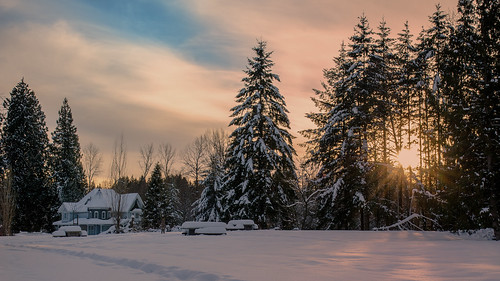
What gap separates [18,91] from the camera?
5453 centimetres

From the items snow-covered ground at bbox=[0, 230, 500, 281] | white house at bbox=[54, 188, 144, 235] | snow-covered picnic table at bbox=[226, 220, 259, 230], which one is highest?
snow-covered ground at bbox=[0, 230, 500, 281]

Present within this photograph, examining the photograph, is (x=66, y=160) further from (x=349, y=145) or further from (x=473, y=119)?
(x=473, y=119)

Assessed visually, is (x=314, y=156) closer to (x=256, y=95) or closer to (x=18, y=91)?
(x=256, y=95)

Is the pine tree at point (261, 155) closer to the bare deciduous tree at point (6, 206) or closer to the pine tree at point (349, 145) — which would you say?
the pine tree at point (349, 145)

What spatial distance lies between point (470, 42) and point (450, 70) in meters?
1.36

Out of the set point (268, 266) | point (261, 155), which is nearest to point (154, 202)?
point (261, 155)

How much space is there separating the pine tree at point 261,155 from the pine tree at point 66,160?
3614 cm

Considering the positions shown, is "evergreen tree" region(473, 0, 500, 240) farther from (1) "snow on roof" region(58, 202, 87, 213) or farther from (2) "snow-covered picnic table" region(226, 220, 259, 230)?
(1) "snow on roof" region(58, 202, 87, 213)

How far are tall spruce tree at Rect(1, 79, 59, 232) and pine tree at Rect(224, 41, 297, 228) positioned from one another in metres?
28.6

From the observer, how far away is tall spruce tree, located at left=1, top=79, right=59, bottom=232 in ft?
161

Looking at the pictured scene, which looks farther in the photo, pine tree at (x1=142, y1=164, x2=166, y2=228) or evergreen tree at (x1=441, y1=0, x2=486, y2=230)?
pine tree at (x1=142, y1=164, x2=166, y2=228)

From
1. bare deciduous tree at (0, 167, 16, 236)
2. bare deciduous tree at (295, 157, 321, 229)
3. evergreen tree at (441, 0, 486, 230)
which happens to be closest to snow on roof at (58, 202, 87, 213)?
bare deciduous tree at (0, 167, 16, 236)

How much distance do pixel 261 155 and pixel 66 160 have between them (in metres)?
39.6

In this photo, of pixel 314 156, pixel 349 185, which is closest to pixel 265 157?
pixel 314 156
